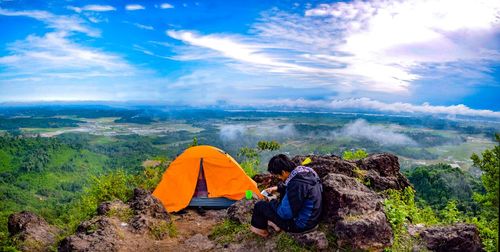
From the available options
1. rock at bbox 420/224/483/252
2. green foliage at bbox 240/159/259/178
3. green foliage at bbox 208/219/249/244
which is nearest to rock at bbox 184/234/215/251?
green foliage at bbox 208/219/249/244

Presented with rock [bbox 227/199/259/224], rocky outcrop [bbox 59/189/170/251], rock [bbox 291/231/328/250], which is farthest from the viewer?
rock [bbox 227/199/259/224]

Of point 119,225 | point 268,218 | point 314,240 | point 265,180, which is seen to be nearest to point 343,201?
point 314,240

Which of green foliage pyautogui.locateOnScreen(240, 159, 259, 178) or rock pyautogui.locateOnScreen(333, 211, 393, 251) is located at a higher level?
rock pyautogui.locateOnScreen(333, 211, 393, 251)

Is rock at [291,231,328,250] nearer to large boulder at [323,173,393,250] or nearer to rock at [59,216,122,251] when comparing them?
Answer: large boulder at [323,173,393,250]

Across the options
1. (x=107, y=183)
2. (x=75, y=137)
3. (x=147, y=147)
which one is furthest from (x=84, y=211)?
(x=75, y=137)

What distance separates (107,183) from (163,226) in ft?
9.97

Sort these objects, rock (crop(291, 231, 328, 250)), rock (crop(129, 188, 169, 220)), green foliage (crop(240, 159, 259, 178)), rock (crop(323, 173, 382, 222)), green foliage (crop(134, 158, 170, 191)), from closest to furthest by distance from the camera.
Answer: rock (crop(291, 231, 328, 250)), rock (crop(323, 173, 382, 222)), rock (crop(129, 188, 169, 220)), green foliage (crop(134, 158, 170, 191)), green foliage (crop(240, 159, 259, 178))

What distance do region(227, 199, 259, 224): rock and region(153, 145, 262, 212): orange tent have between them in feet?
9.11

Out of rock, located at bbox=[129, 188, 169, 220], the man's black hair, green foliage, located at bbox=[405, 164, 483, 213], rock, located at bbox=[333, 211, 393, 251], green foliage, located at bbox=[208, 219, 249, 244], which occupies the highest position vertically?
the man's black hair

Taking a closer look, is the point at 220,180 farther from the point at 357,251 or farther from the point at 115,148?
the point at 115,148

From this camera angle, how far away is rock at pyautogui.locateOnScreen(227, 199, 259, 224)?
354 inches

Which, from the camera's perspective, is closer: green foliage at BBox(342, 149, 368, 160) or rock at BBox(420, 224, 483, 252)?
rock at BBox(420, 224, 483, 252)

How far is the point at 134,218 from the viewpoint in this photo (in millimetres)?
9320

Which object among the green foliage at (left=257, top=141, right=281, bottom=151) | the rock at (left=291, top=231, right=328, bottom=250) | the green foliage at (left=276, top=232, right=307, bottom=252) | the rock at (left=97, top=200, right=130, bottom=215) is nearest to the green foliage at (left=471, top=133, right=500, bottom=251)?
the rock at (left=291, top=231, right=328, bottom=250)
